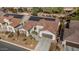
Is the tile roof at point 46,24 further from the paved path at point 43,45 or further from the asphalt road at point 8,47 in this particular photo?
the asphalt road at point 8,47

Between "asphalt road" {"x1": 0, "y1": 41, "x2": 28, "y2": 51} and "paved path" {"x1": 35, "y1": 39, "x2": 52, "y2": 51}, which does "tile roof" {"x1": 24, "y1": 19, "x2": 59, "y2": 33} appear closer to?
"paved path" {"x1": 35, "y1": 39, "x2": 52, "y2": 51}

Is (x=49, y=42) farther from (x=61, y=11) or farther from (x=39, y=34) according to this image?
(x=61, y=11)

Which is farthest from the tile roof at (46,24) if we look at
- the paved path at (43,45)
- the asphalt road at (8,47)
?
the asphalt road at (8,47)

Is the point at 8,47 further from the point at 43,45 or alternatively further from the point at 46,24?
the point at 46,24

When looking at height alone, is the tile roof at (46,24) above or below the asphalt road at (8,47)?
above

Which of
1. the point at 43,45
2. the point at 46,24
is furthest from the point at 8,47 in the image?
the point at 46,24

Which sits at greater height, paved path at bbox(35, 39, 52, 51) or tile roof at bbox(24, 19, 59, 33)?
tile roof at bbox(24, 19, 59, 33)

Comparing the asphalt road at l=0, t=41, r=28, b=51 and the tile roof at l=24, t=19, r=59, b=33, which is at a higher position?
the tile roof at l=24, t=19, r=59, b=33

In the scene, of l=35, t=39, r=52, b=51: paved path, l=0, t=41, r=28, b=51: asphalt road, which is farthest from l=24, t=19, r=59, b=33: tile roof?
l=0, t=41, r=28, b=51: asphalt road
